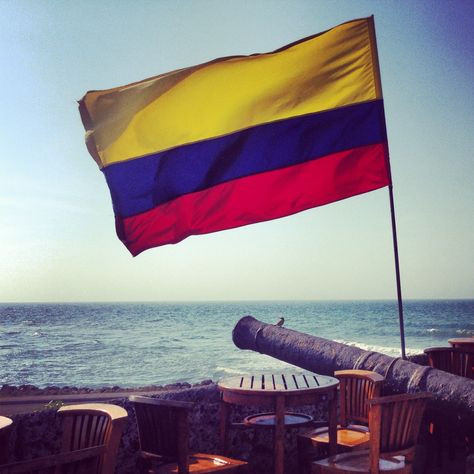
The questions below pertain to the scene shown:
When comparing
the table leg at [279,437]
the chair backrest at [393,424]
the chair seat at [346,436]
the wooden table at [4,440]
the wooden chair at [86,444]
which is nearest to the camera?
the wooden chair at [86,444]

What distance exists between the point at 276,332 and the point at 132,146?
2626mm

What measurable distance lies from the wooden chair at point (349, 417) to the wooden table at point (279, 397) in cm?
16

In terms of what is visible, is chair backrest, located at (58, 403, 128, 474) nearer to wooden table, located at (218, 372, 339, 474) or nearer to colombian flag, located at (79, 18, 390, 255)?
wooden table, located at (218, 372, 339, 474)

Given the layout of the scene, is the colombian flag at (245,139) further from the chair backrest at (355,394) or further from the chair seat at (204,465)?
the chair seat at (204,465)

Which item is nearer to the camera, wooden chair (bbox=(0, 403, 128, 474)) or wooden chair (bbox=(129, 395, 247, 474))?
→ wooden chair (bbox=(0, 403, 128, 474))

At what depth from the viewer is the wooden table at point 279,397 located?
140 inches

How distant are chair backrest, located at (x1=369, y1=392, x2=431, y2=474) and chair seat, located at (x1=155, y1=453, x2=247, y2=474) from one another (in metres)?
0.81

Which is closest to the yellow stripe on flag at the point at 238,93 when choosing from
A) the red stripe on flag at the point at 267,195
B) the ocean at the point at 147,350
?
the red stripe on flag at the point at 267,195

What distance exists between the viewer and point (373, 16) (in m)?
4.96

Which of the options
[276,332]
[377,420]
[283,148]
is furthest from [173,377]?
[377,420]

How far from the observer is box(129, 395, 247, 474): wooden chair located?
3.00 metres

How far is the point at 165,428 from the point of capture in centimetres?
305

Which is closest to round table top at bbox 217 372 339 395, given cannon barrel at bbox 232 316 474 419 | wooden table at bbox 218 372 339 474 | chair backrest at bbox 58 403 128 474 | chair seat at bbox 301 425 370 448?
wooden table at bbox 218 372 339 474

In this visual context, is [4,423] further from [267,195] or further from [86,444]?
[267,195]
